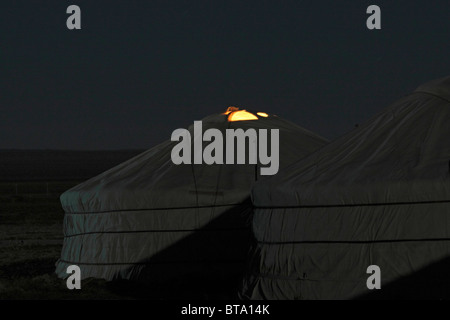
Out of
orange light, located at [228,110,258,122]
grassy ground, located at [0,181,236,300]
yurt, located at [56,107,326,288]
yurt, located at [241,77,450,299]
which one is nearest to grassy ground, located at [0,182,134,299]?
grassy ground, located at [0,181,236,300]

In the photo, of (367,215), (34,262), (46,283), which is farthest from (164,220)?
(34,262)

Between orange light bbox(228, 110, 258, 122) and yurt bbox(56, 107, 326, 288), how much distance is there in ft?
1.82

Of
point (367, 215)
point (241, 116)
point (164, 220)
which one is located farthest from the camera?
point (241, 116)

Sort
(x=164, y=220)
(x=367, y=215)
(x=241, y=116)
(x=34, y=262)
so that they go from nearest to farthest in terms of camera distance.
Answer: (x=367, y=215)
(x=164, y=220)
(x=241, y=116)
(x=34, y=262)

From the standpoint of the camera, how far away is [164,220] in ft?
30.0

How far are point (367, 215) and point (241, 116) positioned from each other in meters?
4.08

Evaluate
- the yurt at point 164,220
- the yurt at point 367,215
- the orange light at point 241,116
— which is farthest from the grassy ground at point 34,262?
the orange light at point 241,116

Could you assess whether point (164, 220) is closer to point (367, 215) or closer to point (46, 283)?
point (46, 283)

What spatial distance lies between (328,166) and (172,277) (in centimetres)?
268

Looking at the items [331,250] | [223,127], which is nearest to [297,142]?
[223,127]

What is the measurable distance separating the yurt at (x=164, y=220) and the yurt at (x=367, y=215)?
5.08ft

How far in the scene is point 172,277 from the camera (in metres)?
9.06

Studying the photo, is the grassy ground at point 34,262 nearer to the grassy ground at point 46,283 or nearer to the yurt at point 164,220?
the grassy ground at point 46,283

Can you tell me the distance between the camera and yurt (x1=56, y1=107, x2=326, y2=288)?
8.95 m
